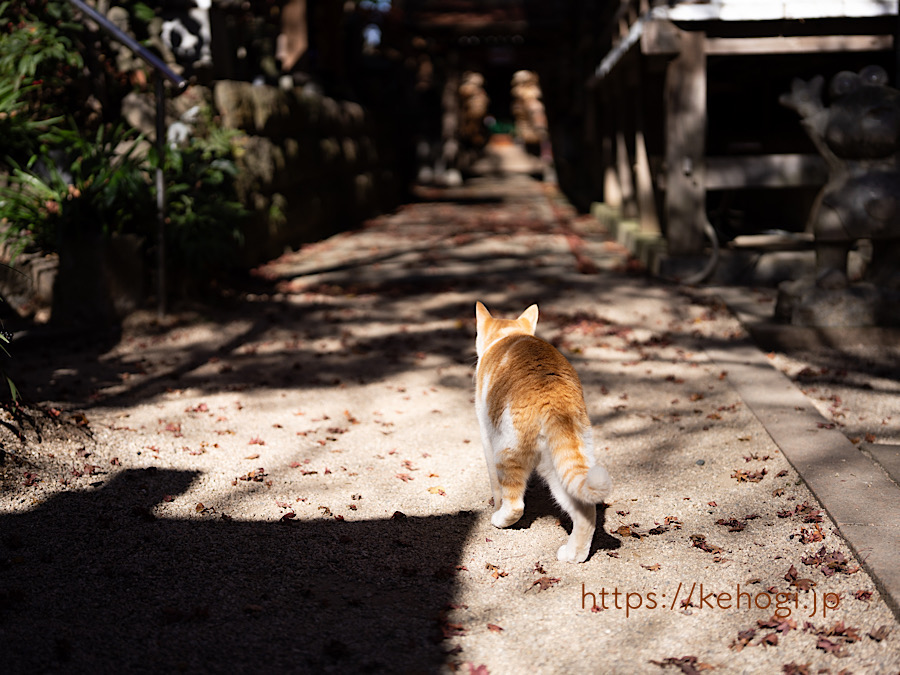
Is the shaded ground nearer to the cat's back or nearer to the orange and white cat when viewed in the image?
the orange and white cat

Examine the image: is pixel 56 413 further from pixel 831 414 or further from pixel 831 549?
pixel 831 414

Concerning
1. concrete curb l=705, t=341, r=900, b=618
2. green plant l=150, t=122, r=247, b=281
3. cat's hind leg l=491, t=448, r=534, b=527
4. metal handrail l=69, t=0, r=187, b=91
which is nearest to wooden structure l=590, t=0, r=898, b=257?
concrete curb l=705, t=341, r=900, b=618

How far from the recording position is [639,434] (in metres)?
4.18

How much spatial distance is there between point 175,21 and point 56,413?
16.9 ft

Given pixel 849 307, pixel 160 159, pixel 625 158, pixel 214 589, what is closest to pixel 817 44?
pixel 849 307

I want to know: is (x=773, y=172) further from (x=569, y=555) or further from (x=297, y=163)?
(x=569, y=555)

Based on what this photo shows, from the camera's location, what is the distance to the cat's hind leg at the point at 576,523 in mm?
2740

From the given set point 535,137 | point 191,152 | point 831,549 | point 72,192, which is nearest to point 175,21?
point 191,152

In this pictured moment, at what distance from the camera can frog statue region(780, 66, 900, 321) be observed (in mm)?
5266

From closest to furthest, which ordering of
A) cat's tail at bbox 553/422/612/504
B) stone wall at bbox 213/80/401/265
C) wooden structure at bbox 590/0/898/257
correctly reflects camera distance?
cat's tail at bbox 553/422/612/504
wooden structure at bbox 590/0/898/257
stone wall at bbox 213/80/401/265

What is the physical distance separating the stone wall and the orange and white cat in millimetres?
4490

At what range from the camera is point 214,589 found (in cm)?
271

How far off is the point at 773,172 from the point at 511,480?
5602mm

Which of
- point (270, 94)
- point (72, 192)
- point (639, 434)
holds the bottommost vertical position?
point (639, 434)
